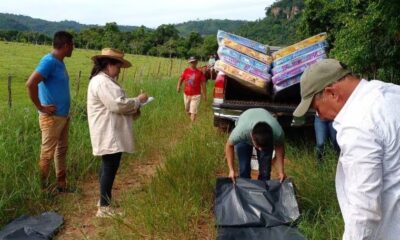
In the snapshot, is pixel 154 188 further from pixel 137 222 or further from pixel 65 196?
pixel 65 196

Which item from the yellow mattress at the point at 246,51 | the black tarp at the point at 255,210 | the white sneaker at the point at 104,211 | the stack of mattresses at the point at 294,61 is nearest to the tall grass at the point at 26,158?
the white sneaker at the point at 104,211

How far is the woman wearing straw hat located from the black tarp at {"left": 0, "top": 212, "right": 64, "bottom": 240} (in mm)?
400

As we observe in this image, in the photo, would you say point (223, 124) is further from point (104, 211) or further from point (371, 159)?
point (371, 159)

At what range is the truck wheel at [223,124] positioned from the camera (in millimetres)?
6668

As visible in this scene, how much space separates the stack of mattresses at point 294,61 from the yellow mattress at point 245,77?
165 mm

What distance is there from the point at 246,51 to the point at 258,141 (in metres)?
2.87

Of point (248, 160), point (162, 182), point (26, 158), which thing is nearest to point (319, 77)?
point (248, 160)

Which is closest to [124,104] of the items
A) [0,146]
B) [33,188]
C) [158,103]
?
[33,188]

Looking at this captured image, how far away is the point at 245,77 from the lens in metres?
6.04

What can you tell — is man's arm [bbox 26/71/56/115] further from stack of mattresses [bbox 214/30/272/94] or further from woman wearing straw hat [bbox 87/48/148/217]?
stack of mattresses [bbox 214/30/272/94]

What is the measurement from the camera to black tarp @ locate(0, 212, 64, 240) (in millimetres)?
3510

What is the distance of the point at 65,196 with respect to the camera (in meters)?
4.59

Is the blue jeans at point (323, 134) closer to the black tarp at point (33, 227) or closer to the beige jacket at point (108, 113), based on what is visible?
the beige jacket at point (108, 113)

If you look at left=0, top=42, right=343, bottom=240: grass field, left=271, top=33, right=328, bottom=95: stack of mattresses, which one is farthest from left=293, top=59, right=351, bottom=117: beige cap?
left=271, top=33, right=328, bottom=95: stack of mattresses
